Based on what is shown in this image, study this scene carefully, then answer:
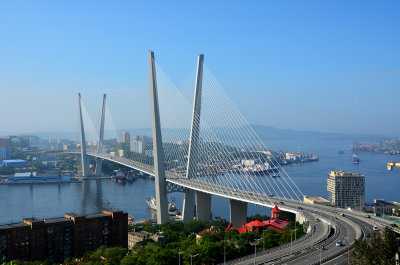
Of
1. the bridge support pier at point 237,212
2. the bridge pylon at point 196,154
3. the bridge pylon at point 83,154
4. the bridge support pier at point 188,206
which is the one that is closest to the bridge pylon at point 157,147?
the bridge support pier at point 188,206

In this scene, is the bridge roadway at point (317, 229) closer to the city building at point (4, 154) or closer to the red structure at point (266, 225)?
the red structure at point (266, 225)

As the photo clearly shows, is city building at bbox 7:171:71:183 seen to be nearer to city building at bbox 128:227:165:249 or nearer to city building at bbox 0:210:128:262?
city building at bbox 128:227:165:249

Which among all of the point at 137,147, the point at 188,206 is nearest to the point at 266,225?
the point at 188,206

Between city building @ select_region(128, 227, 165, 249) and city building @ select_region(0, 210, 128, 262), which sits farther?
city building @ select_region(128, 227, 165, 249)

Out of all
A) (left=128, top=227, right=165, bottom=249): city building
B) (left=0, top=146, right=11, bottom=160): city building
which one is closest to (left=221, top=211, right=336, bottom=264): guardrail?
(left=128, top=227, right=165, bottom=249): city building

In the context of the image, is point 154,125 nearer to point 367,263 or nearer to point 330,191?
point 367,263
